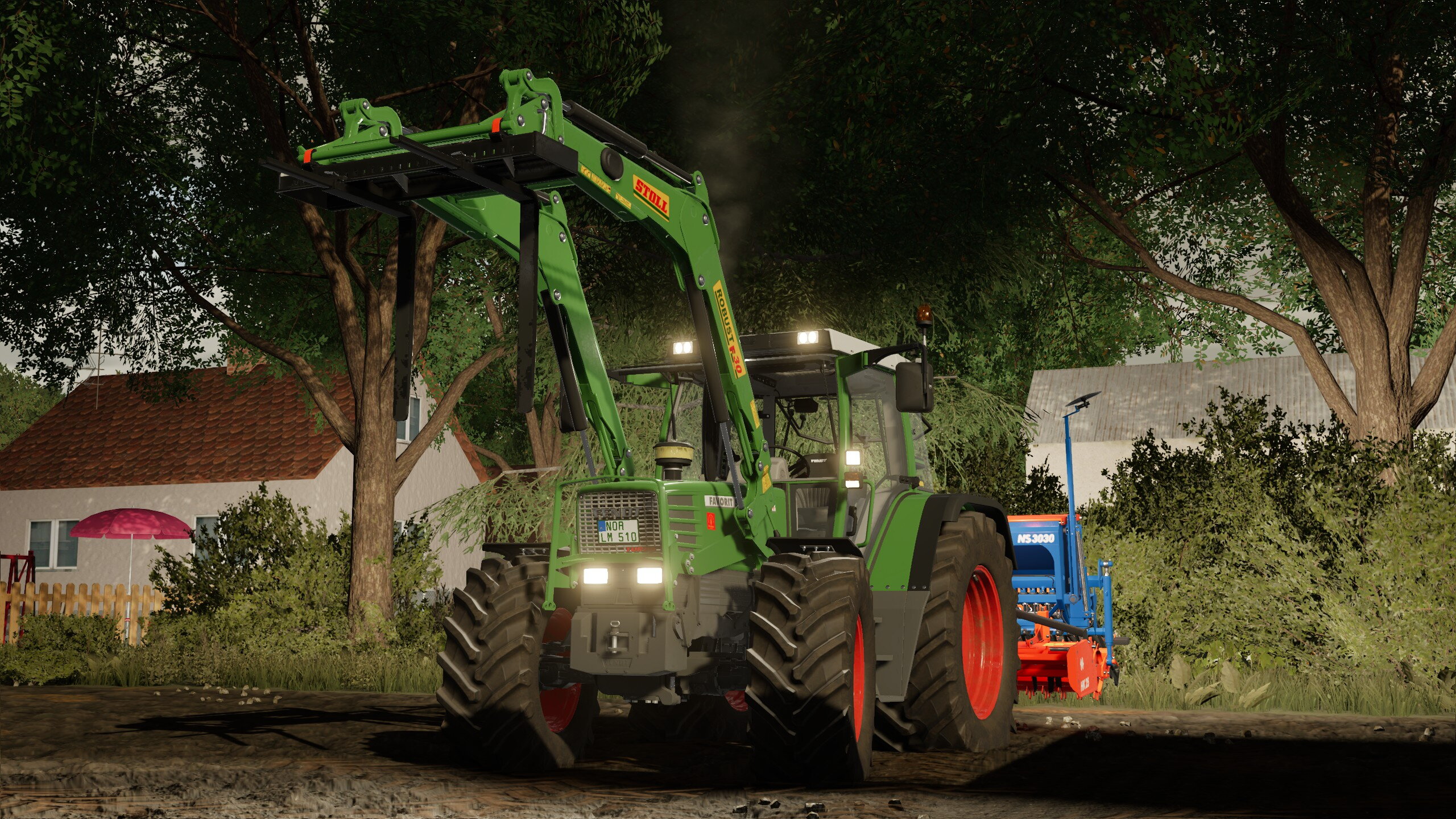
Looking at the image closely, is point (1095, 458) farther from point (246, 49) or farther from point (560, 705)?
point (560, 705)

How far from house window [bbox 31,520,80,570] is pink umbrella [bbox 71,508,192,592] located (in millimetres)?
9176

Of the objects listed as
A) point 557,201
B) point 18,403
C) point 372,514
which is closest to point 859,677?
point 557,201

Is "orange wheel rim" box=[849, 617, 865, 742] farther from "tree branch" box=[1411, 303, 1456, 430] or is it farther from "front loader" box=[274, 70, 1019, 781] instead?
"tree branch" box=[1411, 303, 1456, 430]

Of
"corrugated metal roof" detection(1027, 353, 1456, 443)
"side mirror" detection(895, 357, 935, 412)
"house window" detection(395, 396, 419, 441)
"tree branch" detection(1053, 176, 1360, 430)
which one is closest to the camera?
"side mirror" detection(895, 357, 935, 412)

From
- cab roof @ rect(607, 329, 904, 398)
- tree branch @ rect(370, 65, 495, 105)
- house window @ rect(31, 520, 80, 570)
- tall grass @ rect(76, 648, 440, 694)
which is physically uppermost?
tree branch @ rect(370, 65, 495, 105)

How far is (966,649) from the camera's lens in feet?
31.9

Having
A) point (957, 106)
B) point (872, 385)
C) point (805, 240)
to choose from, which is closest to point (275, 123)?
point (805, 240)

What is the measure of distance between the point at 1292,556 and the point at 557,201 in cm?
873

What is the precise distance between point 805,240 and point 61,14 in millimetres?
8580

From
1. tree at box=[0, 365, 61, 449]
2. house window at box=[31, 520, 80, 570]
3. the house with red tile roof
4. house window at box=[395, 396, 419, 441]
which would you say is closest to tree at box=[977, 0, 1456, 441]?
the house with red tile roof

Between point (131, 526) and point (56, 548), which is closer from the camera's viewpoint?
point (131, 526)

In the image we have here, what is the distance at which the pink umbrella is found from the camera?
21344mm

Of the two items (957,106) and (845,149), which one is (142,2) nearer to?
(845,149)

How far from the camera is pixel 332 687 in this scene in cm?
1445
